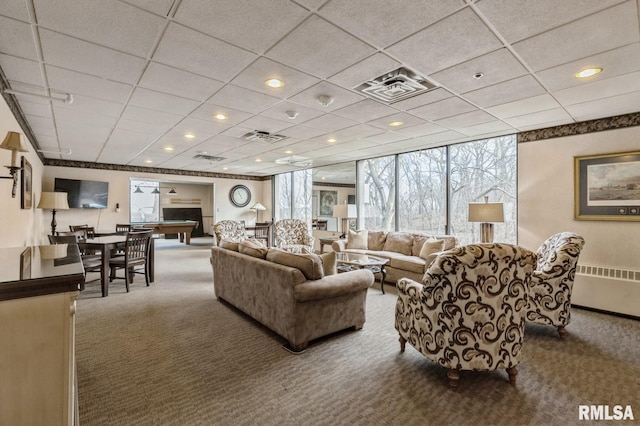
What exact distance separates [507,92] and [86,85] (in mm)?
4116

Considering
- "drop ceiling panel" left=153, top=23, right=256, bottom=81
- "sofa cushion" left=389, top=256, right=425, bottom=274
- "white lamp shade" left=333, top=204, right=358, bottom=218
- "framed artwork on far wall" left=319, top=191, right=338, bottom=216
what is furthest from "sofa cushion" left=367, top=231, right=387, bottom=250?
"drop ceiling panel" left=153, top=23, right=256, bottom=81

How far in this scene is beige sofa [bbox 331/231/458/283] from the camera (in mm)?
4844

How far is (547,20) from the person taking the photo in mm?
1876

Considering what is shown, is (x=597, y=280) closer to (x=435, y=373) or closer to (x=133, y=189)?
(x=435, y=373)

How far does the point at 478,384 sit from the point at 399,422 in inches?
31.3

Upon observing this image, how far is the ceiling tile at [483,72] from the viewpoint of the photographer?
7.67 ft

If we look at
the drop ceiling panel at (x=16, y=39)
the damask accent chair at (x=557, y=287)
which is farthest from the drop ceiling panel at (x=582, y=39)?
the drop ceiling panel at (x=16, y=39)

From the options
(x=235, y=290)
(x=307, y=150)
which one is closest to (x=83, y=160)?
(x=307, y=150)

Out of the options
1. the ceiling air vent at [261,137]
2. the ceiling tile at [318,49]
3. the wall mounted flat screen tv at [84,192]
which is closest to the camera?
the ceiling tile at [318,49]

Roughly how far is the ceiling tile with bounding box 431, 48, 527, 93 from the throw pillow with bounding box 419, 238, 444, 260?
8.87ft

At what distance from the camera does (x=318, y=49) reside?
2219 millimetres

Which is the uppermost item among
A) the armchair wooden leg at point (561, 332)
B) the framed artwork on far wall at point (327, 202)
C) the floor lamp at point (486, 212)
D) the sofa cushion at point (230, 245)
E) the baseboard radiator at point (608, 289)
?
the framed artwork on far wall at point (327, 202)

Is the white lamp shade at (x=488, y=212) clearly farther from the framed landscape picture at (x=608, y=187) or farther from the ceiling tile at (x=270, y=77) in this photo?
the ceiling tile at (x=270, y=77)

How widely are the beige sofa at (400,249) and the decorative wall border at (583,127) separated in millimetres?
1920
